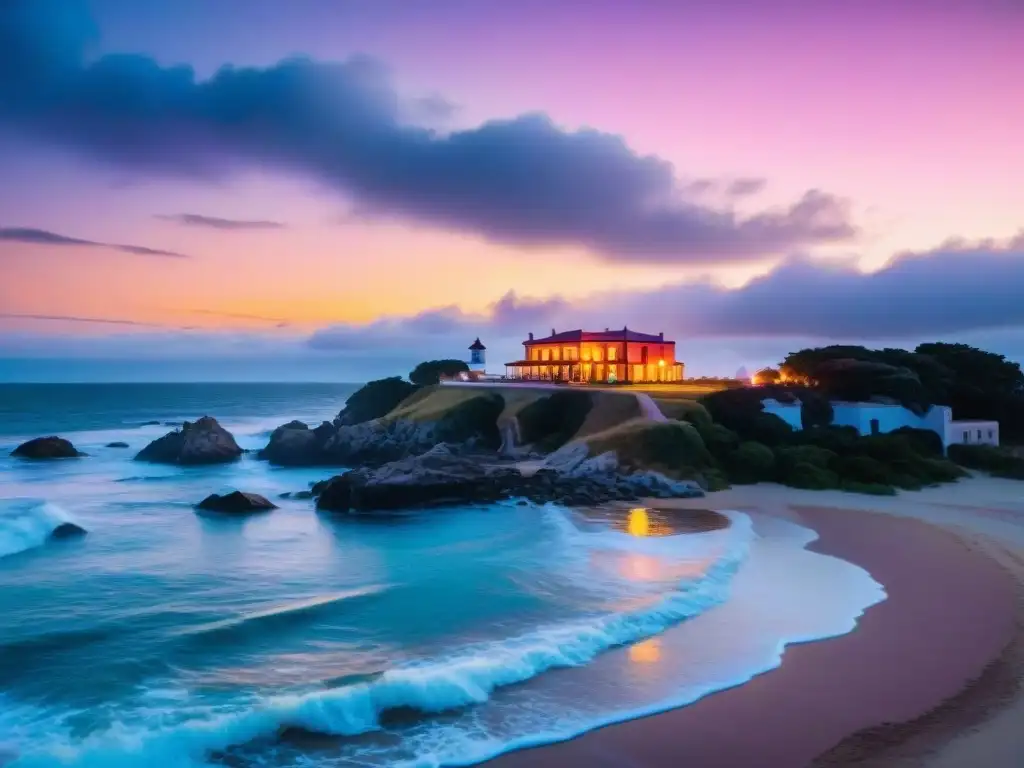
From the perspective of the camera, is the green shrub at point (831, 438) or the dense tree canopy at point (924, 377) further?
the dense tree canopy at point (924, 377)

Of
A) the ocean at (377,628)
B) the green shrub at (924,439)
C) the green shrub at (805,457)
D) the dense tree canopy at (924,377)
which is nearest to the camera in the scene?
the ocean at (377,628)

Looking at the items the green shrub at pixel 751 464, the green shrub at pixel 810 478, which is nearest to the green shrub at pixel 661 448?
the green shrub at pixel 751 464

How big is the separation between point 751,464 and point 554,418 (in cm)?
1169

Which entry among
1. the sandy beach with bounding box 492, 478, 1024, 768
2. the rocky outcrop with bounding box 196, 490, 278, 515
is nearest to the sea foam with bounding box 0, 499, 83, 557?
the rocky outcrop with bounding box 196, 490, 278, 515

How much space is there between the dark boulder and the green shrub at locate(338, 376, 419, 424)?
106 feet

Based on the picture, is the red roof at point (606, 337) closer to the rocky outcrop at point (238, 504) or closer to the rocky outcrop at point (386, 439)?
the rocky outcrop at point (386, 439)

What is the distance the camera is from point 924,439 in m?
36.5

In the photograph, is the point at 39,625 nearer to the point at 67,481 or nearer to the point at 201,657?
the point at 201,657

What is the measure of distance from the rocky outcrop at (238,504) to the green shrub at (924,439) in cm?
2933

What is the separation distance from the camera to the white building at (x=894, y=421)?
1463 inches

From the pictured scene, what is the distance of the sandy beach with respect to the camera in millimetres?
8367

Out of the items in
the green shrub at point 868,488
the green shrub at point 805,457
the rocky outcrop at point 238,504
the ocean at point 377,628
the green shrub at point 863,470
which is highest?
the green shrub at point 805,457

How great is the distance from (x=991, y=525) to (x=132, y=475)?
3924cm

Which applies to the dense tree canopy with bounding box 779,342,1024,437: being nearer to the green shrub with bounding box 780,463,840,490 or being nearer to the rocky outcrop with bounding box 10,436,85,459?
the green shrub with bounding box 780,463,840,490
